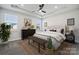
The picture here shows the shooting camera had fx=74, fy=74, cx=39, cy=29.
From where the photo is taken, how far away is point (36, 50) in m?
1.67

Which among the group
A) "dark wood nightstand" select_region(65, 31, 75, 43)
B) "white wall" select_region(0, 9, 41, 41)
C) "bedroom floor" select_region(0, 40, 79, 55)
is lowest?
"bedroom floor" select_region(0, 40, 79, 55)

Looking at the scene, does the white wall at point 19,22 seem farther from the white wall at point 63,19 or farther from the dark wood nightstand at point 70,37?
the dark wood nightstand at point 70,37

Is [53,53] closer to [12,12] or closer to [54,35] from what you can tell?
[54,35]

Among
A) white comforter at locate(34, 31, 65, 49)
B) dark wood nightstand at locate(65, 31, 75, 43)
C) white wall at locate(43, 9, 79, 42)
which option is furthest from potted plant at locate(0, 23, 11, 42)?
dark wood nightstand at locate(65, 31, 75, 43)

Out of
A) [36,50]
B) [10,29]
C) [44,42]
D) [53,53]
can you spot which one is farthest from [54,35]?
[10,29]

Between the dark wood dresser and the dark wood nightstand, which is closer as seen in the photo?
the dark wood nightstand

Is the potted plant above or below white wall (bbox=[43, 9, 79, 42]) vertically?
below

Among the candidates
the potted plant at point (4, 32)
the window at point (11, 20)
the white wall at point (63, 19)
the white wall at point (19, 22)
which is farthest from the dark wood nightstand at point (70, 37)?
the potted plant at point (4, 32)

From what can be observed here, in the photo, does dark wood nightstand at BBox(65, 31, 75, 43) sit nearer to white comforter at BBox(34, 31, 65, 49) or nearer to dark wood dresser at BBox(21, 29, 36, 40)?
white comforter at BBox(34, 31, 65, 49)

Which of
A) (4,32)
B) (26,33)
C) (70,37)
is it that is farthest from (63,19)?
(4,32)

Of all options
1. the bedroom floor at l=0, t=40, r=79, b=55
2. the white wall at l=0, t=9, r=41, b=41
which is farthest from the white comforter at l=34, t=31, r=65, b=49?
the white wall at l=0, t=9, r=41, b=41

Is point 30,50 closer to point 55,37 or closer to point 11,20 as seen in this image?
point 55,37

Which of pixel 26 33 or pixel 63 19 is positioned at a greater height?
pixel 63 19
